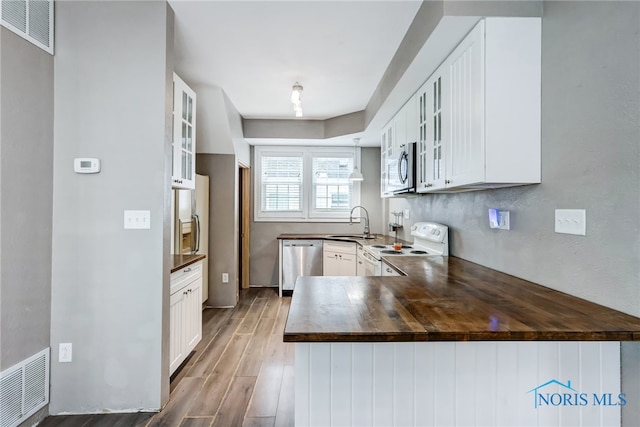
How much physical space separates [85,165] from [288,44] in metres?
1.70

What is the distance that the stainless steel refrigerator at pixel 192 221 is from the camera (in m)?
3.28

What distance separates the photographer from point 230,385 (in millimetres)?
2373

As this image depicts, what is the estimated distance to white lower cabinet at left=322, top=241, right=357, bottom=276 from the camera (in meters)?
4.33

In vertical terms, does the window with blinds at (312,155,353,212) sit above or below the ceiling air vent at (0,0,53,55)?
below

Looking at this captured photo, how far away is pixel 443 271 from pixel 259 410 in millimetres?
1501

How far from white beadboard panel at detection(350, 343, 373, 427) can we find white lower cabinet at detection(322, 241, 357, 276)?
3.08 metres

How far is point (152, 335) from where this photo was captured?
2.04 meters

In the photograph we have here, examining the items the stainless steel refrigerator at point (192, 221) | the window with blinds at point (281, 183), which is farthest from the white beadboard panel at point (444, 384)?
the window with blinds at point (281, 183)

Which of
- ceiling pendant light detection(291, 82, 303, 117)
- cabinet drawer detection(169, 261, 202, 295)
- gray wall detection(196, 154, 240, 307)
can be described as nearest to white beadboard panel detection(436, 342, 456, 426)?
cabinet drawer detection(169, 261, 202, 295)

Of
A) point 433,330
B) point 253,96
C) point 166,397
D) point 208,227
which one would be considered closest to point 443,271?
point 433,330

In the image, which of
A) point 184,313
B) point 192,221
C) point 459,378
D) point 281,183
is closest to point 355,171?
point 281,183

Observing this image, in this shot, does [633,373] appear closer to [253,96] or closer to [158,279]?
[158,279]

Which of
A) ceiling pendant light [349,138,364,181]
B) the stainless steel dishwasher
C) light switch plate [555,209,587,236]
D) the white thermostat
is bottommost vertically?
the stainless steel dishwasher

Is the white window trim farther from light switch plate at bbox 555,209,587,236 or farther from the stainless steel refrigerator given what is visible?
light switch plate at bbox 555,209,587,236
